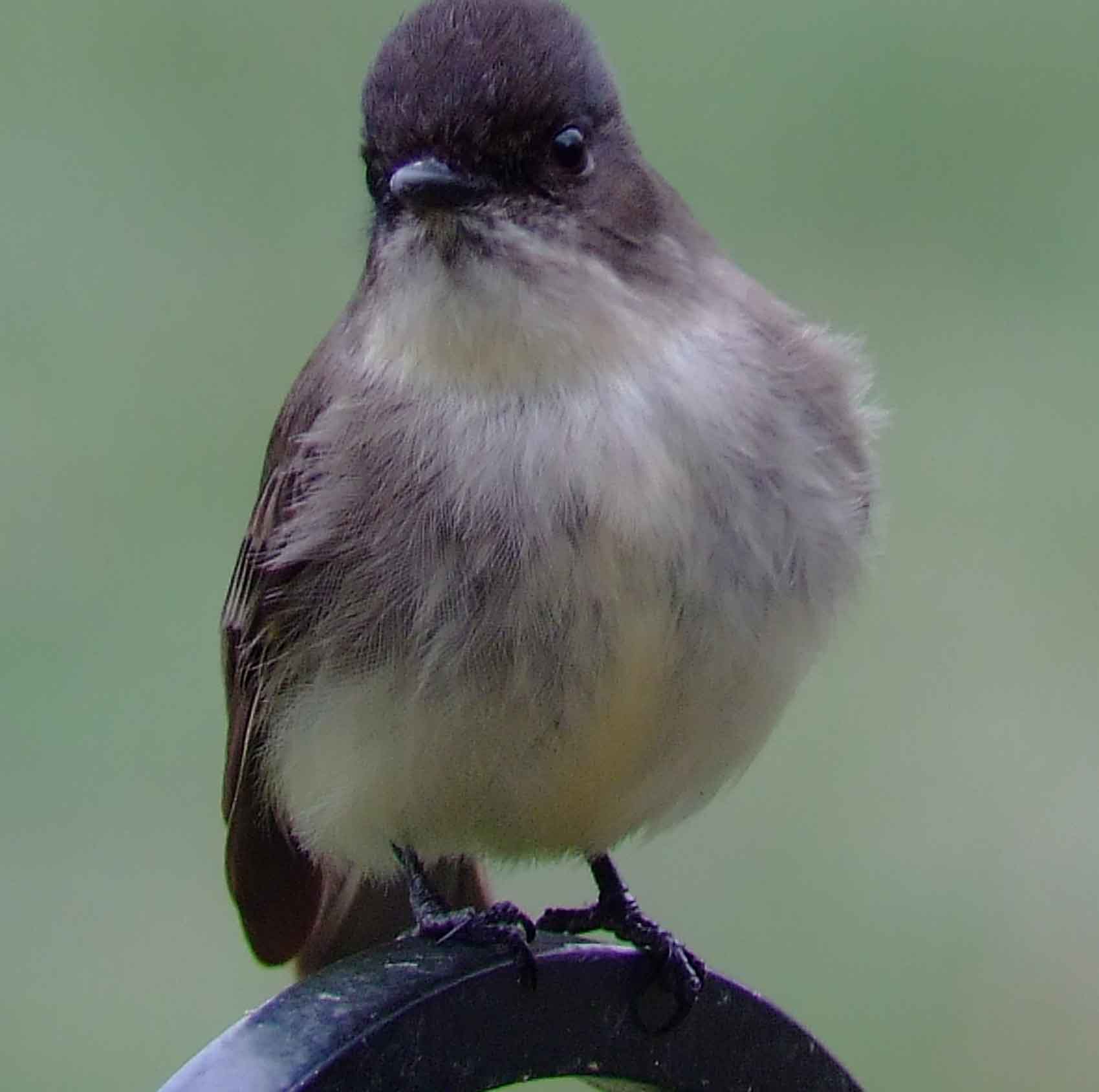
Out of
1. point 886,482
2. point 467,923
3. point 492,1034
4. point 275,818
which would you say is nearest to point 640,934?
point 467,923

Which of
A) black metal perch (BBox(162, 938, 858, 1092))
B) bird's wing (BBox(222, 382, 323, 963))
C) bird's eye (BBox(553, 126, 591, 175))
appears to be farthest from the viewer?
bird's wing (BBox(222, 382, 323, 963))

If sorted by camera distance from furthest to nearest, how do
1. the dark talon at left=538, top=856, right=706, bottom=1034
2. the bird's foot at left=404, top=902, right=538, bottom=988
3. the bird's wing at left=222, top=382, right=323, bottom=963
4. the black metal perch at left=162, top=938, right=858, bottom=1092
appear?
the bird's wing at left=222, top=382, right=323, bottom=963 → the bird's foot at left=404, top=902, right=538, bottom=988 → the dark talon at left=538, top=856, right=706, bottom=1034 → the black metal perch at left=162, top=938, right=858, bottom=1092

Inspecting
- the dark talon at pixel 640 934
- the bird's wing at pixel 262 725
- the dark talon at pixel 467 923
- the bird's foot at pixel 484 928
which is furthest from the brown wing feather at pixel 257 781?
the dark talon at pixel 640 934

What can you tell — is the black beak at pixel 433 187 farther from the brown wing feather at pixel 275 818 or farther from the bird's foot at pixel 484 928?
the bird's foot at pixel 484 928

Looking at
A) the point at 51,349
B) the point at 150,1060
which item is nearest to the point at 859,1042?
the point at 150,1060

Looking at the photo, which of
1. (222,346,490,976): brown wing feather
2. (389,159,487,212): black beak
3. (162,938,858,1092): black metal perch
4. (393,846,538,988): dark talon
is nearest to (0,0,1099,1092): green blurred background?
(222,346,490,976): brown wing feather

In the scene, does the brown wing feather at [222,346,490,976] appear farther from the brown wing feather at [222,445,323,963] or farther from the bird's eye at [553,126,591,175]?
the bird's eye at [553,126,591,175]

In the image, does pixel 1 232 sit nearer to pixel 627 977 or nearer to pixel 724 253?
pixel 724 253

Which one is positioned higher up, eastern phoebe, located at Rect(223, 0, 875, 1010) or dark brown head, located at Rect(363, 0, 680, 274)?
dark brown head, located at Rect(363, 0, 680, 274)
